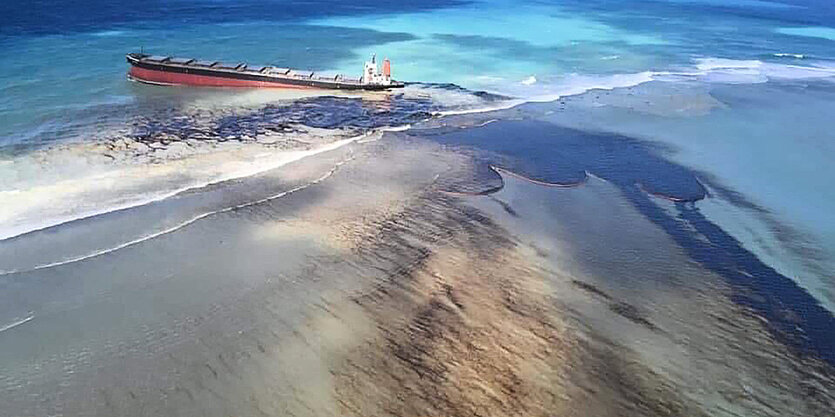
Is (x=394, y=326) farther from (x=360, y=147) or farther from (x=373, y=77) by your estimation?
(x=373, y=77)

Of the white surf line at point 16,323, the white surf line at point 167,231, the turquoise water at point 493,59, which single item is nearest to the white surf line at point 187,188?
the white surf line at point 167,231

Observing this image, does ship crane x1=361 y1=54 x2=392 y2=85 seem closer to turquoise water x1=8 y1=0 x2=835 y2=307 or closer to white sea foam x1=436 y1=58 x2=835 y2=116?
turquoise water x1=8 y1=0 x2=835 y2=307

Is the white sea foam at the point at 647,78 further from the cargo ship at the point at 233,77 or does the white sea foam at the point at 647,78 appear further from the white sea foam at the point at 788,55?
the cargo ship at the point at 233,77

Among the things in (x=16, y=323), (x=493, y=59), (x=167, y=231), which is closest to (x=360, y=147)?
(x=167, y=231)

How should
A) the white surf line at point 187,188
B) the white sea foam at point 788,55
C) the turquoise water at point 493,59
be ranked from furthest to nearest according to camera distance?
the white sea foam at point 788,55
the turquoise water at point 493,59
the white surf line at point 187,188

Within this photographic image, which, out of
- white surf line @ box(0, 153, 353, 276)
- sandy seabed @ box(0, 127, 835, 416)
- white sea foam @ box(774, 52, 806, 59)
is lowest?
sandy seabed @ box(0, 127, 835, 416)

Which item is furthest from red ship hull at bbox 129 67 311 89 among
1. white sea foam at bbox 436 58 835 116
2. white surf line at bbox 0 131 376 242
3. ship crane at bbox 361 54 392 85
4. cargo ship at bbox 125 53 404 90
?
white sea foam at bbox 436 58 835 116
